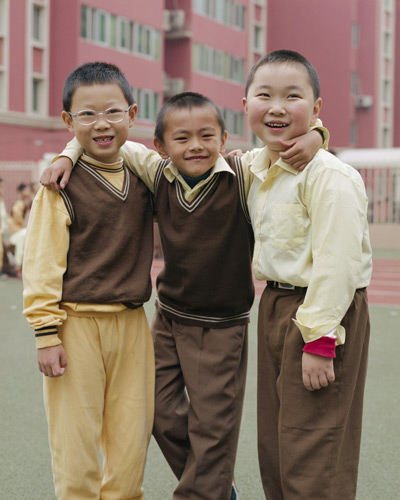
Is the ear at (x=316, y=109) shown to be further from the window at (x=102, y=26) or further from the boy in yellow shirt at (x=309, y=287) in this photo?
the window at (x=102, y=26)

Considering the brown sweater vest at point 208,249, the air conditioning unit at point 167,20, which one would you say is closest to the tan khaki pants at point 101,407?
the brown sweater vest at point 208,249

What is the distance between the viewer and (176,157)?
2.67 metres

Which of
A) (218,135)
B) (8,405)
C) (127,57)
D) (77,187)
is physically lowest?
(8,405)

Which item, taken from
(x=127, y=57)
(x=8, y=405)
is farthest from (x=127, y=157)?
(x=127, y=57)

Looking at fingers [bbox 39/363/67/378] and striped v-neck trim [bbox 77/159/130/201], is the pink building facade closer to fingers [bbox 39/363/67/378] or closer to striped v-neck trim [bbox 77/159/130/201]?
striped v-neck trim [bbox 77/159/130/201]

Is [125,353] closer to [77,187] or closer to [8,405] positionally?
[77,187]

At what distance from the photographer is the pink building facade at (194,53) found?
2397 cm

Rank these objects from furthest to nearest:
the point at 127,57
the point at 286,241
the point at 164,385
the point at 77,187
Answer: the point at 127,57
the point at 164,385
the point at 77,187
the point at 286,241

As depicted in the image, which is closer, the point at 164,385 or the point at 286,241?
the point at 286,241

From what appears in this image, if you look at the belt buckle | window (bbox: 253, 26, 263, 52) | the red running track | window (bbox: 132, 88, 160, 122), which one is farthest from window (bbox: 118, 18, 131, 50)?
the belt buckle

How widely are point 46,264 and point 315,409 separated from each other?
1.01 meters

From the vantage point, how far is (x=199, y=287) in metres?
2.71

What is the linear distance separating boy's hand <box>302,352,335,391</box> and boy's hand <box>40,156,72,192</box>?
1007mm

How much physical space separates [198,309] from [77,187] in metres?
0.61
